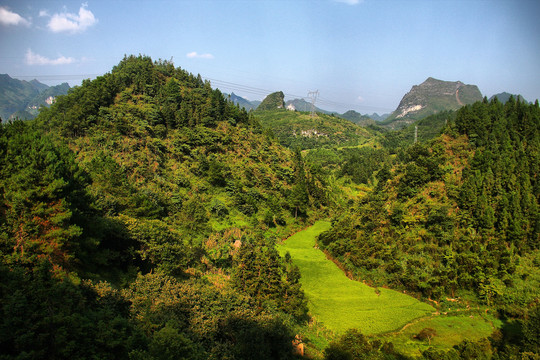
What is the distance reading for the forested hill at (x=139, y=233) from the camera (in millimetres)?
11648

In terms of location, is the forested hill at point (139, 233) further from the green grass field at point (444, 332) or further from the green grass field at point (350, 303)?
the green grass field at point (444, 332)

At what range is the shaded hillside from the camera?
121625 millimetres

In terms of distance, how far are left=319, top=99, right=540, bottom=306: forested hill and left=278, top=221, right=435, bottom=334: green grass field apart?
1.89 metres

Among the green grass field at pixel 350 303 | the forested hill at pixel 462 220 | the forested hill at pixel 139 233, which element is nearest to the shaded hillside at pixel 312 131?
the forested hill at pixel 139 233

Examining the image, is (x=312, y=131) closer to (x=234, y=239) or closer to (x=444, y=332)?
(x=234, y=239)

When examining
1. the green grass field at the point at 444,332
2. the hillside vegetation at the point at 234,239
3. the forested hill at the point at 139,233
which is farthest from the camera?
the green grass field at the point at 444,332

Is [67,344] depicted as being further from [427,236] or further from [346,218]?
[346,218]

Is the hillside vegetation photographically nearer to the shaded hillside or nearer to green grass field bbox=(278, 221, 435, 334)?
green grass field bbox=(278, 221, 435, 334)

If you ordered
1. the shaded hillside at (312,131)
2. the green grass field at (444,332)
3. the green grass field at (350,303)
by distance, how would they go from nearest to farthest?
1. the green grass field at (444,332)
2. the green grass field at (350,303)
3. the shaded hillside at (312,131)

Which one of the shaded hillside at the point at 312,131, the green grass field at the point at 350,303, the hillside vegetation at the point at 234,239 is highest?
the shaded hillside at the point at 312,131

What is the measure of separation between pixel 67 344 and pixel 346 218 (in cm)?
3536

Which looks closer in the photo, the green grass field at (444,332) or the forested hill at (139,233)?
the forested hill at (139,233)

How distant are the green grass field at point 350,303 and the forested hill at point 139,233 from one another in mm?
3396

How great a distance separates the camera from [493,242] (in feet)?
96.1
